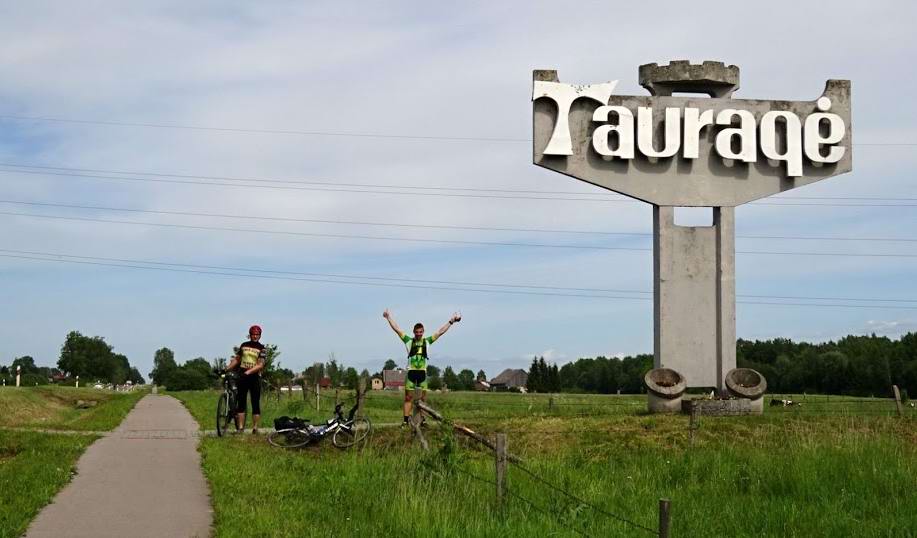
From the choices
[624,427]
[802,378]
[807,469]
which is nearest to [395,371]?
[802,378]

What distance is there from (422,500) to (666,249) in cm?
1505

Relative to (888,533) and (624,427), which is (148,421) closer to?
(624,427)

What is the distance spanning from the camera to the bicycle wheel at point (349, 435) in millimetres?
19422

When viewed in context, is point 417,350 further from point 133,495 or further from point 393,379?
point 393,379

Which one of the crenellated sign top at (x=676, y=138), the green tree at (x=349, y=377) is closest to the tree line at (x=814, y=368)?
the green tree at (x=349, y=377)

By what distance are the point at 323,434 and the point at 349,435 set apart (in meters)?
0.59

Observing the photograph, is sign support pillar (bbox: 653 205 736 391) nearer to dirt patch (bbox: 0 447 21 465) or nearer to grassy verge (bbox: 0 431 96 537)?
grassy verge (bbox: 0 431 96 537)

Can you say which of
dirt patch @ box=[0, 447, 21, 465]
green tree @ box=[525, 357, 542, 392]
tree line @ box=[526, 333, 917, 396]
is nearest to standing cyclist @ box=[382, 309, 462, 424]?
dirt patch @ box=[0, 447, 21, 465]

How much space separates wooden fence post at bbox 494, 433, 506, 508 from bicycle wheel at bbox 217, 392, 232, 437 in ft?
27.2

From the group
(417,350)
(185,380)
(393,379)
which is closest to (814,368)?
(393,379)

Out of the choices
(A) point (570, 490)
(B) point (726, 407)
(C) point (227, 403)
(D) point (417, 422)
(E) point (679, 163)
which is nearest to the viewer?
(A) point (570, 490)

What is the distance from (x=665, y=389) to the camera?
1015 inches

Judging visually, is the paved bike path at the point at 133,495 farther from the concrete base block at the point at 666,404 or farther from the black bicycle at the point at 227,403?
the concrete base block at the point at 666,404

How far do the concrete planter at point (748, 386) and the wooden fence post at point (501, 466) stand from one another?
44.9 feet
